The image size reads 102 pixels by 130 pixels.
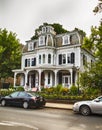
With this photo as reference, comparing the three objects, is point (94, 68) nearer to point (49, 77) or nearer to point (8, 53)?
point (49, 77)

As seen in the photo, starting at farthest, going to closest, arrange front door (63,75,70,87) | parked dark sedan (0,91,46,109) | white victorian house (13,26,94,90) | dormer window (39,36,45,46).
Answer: dormer window (39,36,45,46) < front door (63,75,70,87) < white victorian house (13,26,94,90) < parked dark sedan (0,91,46,109)

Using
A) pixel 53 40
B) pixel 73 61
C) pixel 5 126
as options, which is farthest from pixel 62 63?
pixel 5 126

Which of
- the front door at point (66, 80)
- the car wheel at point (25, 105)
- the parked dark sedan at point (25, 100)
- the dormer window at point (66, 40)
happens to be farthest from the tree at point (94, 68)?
the dormer window at point (66, 40)

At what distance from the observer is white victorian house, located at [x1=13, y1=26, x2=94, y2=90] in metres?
34.8

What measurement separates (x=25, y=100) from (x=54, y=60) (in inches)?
722

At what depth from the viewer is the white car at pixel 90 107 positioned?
1520 cm

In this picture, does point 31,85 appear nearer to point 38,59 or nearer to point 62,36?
point 38,59

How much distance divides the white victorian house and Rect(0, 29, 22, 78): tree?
6.08 ft

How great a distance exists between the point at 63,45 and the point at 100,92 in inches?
695

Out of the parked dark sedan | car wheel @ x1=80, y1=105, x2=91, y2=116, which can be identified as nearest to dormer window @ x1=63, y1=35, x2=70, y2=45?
the parked dark sedan

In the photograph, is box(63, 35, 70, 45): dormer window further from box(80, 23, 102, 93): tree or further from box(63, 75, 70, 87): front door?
box(80, 23, 102, 93): tree

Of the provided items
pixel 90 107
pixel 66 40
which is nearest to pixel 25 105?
pixel 90 107

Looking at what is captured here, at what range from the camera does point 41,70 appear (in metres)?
35.4

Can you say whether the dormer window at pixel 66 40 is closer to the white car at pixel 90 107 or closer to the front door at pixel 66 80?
the front door at pixel 66 80
